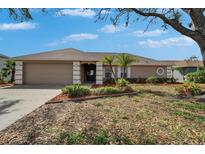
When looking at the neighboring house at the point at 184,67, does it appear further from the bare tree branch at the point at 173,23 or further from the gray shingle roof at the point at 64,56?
the bare tree branch at the point at 173,23

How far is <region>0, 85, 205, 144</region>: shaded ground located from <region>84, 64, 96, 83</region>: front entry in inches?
550

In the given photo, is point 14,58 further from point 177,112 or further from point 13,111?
point 177,112

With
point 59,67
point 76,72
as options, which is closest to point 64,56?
point 59,67

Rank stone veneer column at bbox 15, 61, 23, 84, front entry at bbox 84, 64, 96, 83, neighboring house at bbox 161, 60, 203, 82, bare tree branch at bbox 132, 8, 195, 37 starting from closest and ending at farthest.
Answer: bare tree branch at bbox 132, 8, 195, 37
stone veneer column at bbox 15, 61, 23, 84
front entry at bbox 84, 64, 96, 83
neighboring house at bbox 161, 60, 203, 82

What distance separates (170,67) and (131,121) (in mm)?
20823

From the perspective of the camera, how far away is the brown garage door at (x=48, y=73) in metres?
20.2

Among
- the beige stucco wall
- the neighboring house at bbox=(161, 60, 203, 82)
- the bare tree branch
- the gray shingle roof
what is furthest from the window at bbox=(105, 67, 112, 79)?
the bare tree branch

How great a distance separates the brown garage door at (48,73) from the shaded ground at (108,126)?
10.4 m

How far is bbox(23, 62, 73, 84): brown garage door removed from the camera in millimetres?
20188

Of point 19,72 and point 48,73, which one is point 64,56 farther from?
point 19,72

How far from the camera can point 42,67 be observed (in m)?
20.7

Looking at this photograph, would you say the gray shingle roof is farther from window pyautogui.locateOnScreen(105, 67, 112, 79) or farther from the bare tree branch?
the bare tree branch

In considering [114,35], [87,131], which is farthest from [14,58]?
[87,131]

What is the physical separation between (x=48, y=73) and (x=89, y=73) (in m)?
4.59
